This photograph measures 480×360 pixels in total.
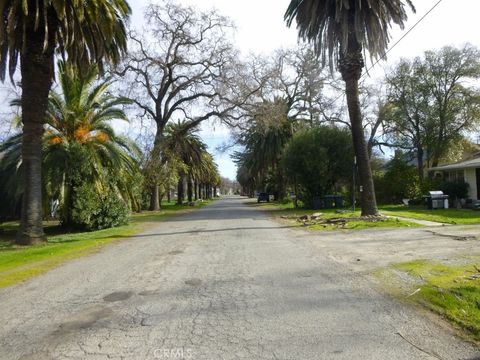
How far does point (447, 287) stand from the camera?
269 inches

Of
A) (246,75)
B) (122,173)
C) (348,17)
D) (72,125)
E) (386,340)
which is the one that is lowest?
(386,340)

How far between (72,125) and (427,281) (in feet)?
60.9

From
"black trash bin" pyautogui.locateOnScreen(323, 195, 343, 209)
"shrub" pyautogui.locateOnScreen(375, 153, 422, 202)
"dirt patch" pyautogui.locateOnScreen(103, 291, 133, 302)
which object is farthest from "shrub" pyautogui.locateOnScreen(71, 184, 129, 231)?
"shrub" pyautogui.locateOnScreen(375, 153, 422, 202)

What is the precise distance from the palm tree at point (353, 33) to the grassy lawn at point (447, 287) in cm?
1215

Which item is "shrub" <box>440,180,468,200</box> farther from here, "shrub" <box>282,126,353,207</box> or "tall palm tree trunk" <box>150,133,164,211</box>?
"tall palm tree trunk" <box>150,133,164,211</box>

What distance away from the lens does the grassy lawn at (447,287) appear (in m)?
5.48

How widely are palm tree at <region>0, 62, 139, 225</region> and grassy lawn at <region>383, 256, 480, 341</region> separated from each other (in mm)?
16182

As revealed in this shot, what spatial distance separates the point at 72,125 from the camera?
21281 mm

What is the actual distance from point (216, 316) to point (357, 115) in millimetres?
17017

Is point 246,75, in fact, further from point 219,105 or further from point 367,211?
point 367,211

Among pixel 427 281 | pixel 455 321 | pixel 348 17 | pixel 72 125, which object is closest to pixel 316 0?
pixel 348 17

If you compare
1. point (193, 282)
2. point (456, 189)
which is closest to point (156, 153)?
point (456, 189)

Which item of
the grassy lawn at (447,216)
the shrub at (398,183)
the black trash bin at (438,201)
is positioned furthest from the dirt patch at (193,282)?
the shrub at (398,183)

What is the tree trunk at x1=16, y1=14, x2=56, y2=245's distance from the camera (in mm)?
15180
